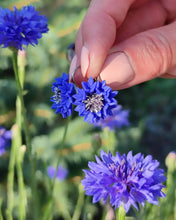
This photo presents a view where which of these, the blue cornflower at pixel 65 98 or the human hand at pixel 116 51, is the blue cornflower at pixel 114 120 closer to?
the human hand at pixel 116 51

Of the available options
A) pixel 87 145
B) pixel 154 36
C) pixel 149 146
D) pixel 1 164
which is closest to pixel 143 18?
pixel 154 36

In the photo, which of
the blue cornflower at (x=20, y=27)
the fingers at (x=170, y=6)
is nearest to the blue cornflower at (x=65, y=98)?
the blue cornflower at (x=20, y=27)

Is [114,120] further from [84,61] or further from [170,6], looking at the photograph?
[84,61]

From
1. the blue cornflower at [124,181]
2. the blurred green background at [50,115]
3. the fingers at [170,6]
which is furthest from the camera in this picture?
the blurred green background at [50,115]

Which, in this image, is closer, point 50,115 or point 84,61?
point 84,61

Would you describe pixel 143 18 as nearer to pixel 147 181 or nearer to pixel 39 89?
pixel 147 181

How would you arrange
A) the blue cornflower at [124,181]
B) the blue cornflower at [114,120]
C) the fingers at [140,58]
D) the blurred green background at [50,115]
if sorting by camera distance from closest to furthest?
the blue cornflower at [124,181], the fingers at [140,58], the blue cornflower at [114,120], the blurred green background at [50,115]

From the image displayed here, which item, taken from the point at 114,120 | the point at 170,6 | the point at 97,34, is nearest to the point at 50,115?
the point at 114,120
